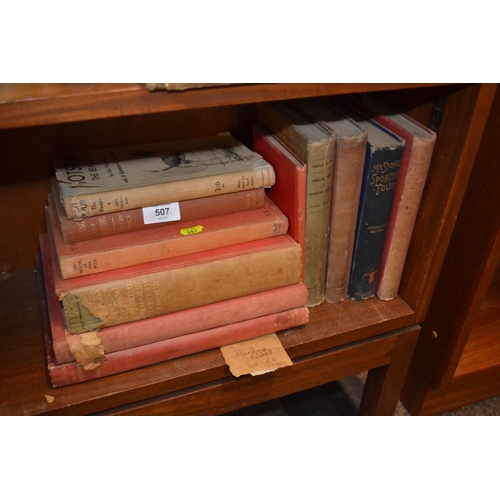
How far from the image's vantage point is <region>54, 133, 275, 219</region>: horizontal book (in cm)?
69

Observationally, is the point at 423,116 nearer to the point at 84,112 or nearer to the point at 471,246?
the point at 471,246

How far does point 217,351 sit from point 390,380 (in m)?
0.39

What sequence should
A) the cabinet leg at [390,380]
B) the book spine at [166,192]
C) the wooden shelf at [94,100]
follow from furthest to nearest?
the cabinet leg at [390,380] < the book spine at [166,192] < the wooden shelf at [94,100]

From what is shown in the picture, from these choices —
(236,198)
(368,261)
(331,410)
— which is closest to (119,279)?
(236,198)

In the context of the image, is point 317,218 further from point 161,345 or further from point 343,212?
point 161,345

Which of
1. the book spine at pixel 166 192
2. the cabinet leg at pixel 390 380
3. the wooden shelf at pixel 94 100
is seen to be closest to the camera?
the wooden shelf at pixel 94 100

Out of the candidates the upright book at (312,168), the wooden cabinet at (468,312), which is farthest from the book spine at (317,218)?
the wooden cabinet at (468,312)

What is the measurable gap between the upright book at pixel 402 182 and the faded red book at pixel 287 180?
0.16m

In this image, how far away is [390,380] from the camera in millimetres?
989

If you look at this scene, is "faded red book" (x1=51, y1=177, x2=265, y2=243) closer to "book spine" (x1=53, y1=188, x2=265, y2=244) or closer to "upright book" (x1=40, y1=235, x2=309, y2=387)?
"book spine" (x1=53, y1=188, x2=265, y2=244)

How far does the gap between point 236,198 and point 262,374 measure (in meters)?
0.29

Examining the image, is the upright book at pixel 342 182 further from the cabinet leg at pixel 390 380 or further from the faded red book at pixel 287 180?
the cabinet leg at pixel 390 380

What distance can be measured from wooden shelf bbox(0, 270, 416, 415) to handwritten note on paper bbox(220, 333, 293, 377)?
2 centimetres

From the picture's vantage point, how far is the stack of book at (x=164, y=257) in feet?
2.30
